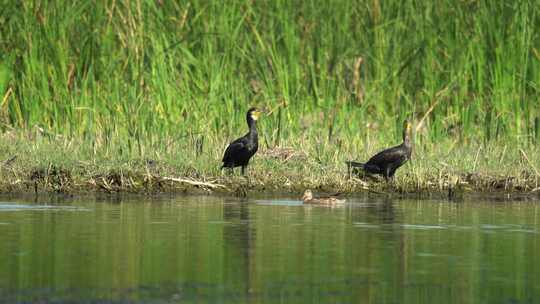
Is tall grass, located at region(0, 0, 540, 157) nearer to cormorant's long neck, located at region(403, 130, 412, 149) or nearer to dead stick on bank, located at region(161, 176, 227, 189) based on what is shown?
cormorant's long neck, located at region(403, 130, 412, 149)

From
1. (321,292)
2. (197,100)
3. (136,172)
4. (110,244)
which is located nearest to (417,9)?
(197,100)

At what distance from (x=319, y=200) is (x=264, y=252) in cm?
325

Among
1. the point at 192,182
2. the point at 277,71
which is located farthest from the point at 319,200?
the point at 277,71

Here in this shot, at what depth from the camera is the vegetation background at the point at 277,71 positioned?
15.8m

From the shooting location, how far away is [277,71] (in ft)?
54.4

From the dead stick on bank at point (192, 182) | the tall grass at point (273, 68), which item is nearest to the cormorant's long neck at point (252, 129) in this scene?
the tall grass at point (273, 68)

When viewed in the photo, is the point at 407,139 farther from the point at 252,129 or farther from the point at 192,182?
the point at 192,182

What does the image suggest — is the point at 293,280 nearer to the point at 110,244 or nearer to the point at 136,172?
the point at 110,244

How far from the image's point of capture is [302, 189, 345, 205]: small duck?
12117 millimetres

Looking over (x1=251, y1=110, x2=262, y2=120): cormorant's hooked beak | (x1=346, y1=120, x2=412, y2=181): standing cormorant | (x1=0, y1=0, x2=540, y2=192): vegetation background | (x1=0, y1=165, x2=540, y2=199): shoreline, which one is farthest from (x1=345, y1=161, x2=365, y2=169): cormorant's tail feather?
(x1=251, y1=110, x2=262, y2=120): cormorant's hooked beak

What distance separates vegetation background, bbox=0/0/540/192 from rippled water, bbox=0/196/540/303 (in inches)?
138

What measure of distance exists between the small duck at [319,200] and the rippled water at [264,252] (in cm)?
Result: 13

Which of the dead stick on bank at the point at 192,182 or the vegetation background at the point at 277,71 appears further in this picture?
the vegetation background at the point at 277,71

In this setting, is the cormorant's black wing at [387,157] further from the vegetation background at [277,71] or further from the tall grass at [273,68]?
the tall grass at [273,68]
